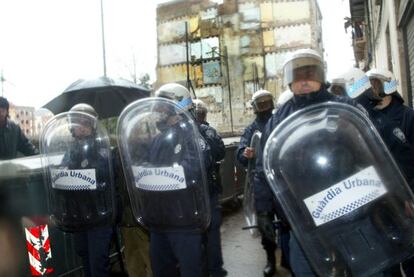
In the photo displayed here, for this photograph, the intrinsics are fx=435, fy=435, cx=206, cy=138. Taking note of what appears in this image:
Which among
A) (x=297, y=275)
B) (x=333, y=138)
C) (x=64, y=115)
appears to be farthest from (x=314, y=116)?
(x=64, y=115)

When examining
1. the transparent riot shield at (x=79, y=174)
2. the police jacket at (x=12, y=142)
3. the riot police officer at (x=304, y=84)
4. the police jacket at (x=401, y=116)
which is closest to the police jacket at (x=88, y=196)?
the transparent riot shield at (x=79, y=174)

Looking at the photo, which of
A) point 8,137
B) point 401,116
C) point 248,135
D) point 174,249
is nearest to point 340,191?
point 174,249

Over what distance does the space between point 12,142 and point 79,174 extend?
244cm

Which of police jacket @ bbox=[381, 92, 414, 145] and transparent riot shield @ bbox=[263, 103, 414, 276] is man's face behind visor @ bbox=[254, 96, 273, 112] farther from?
transparent riot shield @ bbox=[263, 103, 414, 276]

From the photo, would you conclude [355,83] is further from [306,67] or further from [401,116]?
[306,67]

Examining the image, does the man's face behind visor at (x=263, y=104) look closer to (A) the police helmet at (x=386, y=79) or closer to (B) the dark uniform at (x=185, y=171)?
(A) the police helmet at (x=386, y=79)

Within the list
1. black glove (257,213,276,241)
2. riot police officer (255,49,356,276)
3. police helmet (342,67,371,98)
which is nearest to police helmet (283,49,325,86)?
riot police officer (255,49,356,276)

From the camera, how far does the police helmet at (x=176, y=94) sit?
347 centimetres

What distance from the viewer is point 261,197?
305 cm

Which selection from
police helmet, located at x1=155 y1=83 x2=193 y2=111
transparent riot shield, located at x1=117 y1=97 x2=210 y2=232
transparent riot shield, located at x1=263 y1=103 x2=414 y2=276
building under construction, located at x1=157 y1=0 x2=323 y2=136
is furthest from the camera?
building under construction, located at x1=157 y1=0 x2=323 y2=136

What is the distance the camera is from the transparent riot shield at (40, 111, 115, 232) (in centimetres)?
336

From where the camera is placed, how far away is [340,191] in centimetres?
195

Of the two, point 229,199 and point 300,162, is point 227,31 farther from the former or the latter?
point 300,162

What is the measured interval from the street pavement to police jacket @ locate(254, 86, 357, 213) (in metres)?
1.88
